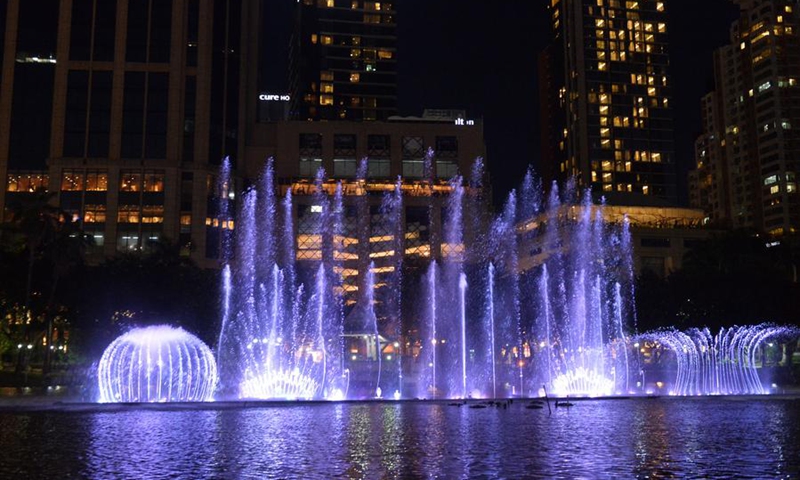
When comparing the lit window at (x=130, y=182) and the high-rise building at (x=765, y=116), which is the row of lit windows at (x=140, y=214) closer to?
the lit window at (x=130, y=182)

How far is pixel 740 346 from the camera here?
60688 millimetres

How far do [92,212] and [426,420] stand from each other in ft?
290

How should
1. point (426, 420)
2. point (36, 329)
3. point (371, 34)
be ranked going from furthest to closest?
point (371, 34), point (36, 329), point (426, 420)

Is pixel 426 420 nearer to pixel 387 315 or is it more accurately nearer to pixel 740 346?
pixel 740 346

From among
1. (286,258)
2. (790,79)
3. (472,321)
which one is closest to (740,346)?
(472,321)

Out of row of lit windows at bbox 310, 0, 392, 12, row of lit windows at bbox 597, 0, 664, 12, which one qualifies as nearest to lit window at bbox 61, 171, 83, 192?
row of lit windows at bbox 310, 0, 392, 12

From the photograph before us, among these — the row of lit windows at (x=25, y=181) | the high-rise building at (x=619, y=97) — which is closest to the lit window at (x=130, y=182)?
the row of lit windows at (x=25, y=181)

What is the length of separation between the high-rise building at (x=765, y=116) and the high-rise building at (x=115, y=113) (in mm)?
119667

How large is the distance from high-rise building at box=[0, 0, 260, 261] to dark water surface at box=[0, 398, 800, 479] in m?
75.9

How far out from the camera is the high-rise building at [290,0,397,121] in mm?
171500

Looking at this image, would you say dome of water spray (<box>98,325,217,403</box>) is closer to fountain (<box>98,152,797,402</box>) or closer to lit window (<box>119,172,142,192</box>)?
fountain (<box>98,152,797,402</box>)

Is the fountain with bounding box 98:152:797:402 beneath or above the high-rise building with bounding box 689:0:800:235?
beneath

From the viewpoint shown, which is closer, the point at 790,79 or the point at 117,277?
the point at 117,277

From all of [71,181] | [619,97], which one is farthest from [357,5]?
[71,181]
